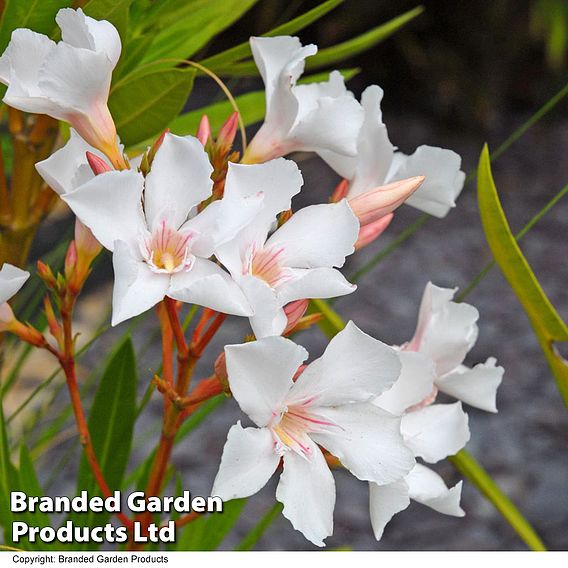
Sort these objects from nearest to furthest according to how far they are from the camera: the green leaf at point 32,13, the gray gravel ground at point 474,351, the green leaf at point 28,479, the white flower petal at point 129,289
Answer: the white flower petal at point 129,289
the green leaf at point 32,13
the green leaf at point 28,479
the gray gravel ground at point 474,351

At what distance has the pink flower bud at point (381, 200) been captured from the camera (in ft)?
1.46

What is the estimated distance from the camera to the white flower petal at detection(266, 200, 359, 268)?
40 cm

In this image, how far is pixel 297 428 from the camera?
0.41m

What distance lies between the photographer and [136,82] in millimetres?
498

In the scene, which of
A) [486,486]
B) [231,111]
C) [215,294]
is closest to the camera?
[215,294]

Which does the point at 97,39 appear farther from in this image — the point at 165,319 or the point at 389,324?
the point at 389,324

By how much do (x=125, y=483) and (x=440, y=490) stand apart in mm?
286

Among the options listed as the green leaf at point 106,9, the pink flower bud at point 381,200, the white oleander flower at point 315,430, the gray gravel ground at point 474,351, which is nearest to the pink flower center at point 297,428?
the white oleander flower at point 315,430

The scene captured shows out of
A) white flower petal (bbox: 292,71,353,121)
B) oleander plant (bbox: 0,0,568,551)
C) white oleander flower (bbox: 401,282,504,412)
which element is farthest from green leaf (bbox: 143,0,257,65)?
white oleander flower (bbox: 401,282,504,412)

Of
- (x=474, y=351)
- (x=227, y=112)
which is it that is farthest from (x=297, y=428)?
(x=474, y=351)

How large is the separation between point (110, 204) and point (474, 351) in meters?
1.80

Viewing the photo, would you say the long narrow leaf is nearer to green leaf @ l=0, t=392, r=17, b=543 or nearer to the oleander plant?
the oleander plant

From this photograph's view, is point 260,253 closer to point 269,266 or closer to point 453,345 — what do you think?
point 269,266

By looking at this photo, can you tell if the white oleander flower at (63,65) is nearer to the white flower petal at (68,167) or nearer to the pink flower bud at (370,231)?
the white flower petal at (68,167)
